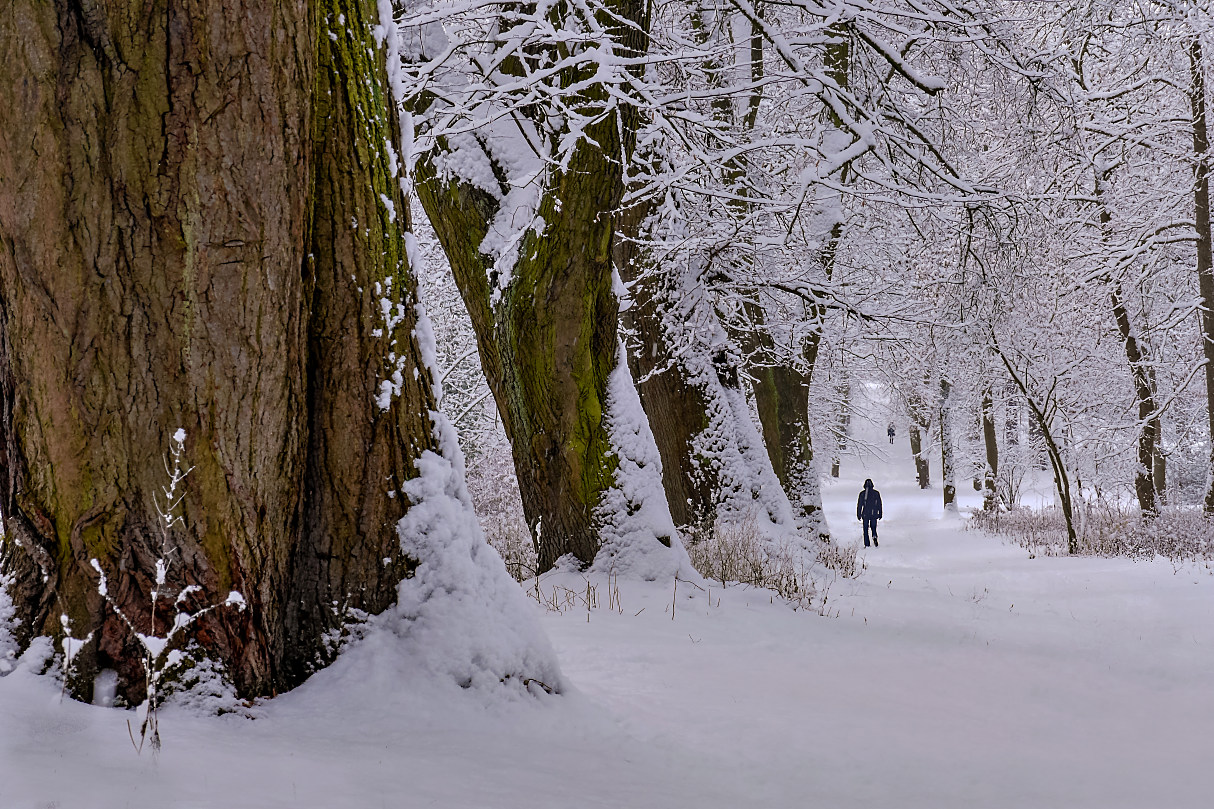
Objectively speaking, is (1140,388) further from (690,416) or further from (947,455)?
(947,455)

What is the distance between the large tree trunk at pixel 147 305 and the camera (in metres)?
2.17

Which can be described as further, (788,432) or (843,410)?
(843,410)

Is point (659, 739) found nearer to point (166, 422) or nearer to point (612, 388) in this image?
point (166, 422)

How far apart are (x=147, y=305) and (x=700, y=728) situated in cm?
Answer: 211

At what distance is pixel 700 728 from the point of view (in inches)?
112

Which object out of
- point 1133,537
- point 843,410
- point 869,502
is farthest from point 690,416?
point 843,410

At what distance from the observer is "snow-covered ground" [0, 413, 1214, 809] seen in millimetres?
1946

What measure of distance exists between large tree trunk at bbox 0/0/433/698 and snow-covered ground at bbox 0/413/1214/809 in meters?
0.31

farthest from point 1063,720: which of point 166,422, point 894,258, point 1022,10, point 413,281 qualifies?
point 1022,10

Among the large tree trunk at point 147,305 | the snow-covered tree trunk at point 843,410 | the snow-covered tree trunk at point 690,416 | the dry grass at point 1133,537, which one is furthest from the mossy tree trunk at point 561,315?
the snow-covered tree trunk at point 843,410

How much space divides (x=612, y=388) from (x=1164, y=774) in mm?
3739

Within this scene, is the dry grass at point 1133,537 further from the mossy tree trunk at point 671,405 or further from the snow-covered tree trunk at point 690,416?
the mossy tree trunk at point 671,405

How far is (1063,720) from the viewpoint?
3547mm

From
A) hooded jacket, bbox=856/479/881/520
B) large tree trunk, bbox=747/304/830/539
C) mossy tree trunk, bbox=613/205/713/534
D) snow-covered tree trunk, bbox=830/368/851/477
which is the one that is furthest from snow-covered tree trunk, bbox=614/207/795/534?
snow-covered tree trunk, bbox=830/368/851/477
